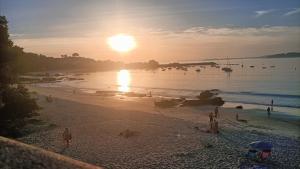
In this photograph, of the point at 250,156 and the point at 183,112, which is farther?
the point at 183,112

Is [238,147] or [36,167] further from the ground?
[36,167]

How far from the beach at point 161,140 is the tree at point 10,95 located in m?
1.45

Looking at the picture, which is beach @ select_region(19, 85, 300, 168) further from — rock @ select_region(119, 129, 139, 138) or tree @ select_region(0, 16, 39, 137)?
tree @ select_region(0, 16, 39, 137)

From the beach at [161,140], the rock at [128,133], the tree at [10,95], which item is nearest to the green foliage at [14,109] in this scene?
the tree at [10,95]

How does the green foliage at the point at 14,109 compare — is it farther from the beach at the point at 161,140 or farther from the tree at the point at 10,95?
the beach at the point at 161,140

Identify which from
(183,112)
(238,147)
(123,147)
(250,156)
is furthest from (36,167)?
(183,112)

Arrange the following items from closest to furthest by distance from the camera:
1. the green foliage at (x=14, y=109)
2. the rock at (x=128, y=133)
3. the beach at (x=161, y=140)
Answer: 1. the beach at (x=161, y=140)
2. the green foliage at (x=14, y=109)
3. the rock at (x=128, y=133)

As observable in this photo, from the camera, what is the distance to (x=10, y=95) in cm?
2438

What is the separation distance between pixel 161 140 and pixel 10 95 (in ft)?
35.6

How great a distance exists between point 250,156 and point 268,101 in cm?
3874

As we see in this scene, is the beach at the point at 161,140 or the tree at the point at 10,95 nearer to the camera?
the beach at the point at 161,140

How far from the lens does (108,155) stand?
72.5 ft

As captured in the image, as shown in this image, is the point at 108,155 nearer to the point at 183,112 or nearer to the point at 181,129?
the point at 181,129

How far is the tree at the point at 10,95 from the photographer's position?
23438mm
